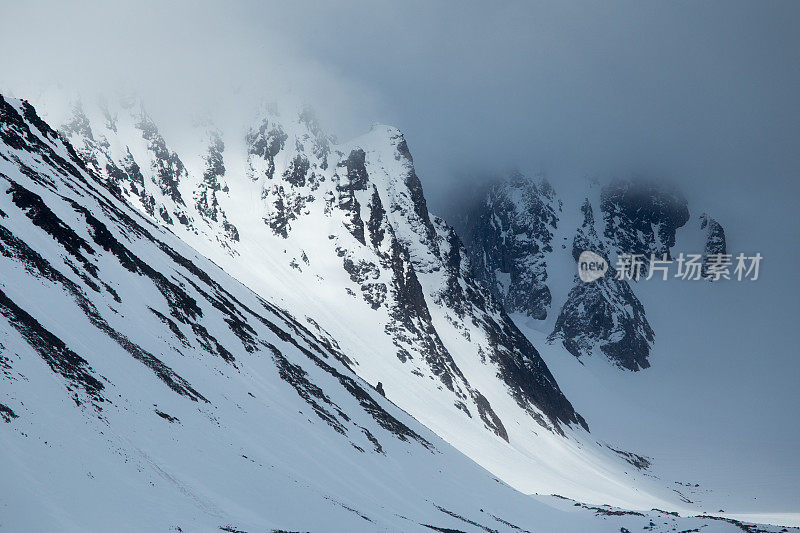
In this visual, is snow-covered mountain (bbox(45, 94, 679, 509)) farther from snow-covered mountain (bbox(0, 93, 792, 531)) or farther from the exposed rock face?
snow-covered mountain (bbox(0, 93, 792, 531))

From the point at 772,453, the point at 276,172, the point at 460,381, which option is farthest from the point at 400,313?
the point at 772,453

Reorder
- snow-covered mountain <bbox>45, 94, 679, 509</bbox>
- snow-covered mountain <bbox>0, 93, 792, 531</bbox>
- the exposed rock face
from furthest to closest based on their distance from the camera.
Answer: the exposed rock face
snow-covered mountain <bbox>45, 94, 679, 509</bbox>
snow-covered mountain <bbox>0, 93, 792, 531</bbox>

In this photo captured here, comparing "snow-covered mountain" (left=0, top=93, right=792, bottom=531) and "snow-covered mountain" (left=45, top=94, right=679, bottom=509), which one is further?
"snow-covered mountain" (left=45, top=94, right=679, bottom=509)

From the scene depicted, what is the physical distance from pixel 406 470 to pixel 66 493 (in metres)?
34.1

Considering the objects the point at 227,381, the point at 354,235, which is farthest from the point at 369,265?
the point at 227,381

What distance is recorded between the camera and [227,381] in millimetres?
43344

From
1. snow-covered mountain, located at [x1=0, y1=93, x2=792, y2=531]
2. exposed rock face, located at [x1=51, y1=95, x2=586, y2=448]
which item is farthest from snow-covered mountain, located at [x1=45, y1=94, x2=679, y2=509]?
snow-covered mountain, located at [x1=0, y1=93, x2=792, y2=531]

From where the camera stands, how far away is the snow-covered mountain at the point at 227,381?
24.4m

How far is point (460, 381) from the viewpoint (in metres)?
128

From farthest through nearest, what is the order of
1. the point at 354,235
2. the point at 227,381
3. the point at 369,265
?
the point at 354,235, the point at 369,265, the point at 227,381

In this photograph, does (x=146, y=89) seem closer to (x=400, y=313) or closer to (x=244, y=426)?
(x=400, y=313)

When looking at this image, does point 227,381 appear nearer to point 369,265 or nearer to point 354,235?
point 369,265

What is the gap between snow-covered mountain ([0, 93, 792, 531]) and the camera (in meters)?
24.4

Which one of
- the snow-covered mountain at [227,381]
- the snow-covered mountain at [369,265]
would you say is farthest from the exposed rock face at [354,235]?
the snow-covered mountain at [227,381]
